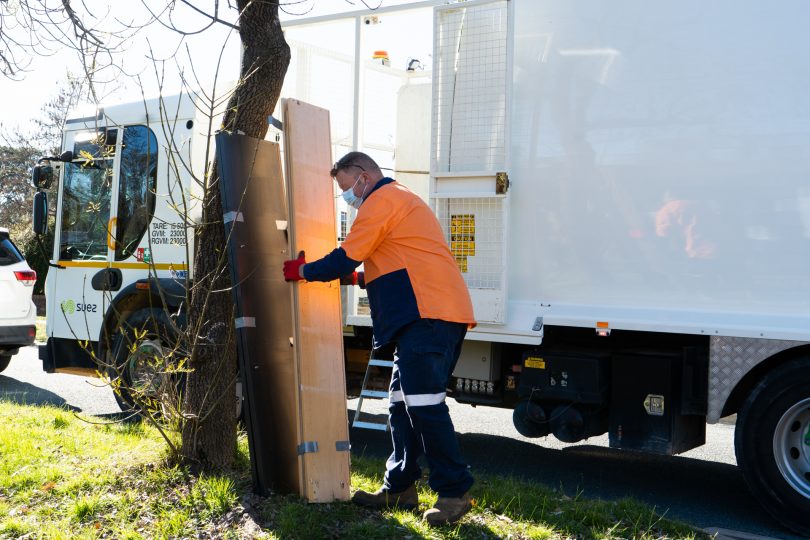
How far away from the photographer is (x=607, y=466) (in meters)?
6.00

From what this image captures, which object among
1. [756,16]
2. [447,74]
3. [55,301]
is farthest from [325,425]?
[55,301]

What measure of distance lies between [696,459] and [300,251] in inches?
152

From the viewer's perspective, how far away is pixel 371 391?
583 cm

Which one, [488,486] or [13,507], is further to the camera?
[488,486]

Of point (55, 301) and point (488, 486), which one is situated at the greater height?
point (55, 301)

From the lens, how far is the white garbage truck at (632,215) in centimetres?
450

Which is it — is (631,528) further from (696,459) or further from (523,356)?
(696,459)

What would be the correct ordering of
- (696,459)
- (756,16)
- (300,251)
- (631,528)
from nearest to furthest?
(631,528) < (300,251) < (756,16) < (696,459)

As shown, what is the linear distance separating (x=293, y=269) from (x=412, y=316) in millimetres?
662

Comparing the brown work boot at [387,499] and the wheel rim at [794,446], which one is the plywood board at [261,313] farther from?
the wheel rim at [794,446]

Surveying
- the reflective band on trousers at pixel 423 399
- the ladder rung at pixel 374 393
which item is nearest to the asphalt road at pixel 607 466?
the ladder rung at pixel 374 393

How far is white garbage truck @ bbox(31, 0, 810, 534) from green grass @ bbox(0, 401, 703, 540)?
0.84 metres

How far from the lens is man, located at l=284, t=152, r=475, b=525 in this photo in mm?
3945

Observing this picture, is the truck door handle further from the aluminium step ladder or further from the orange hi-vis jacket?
the orange hi-vis jacket
